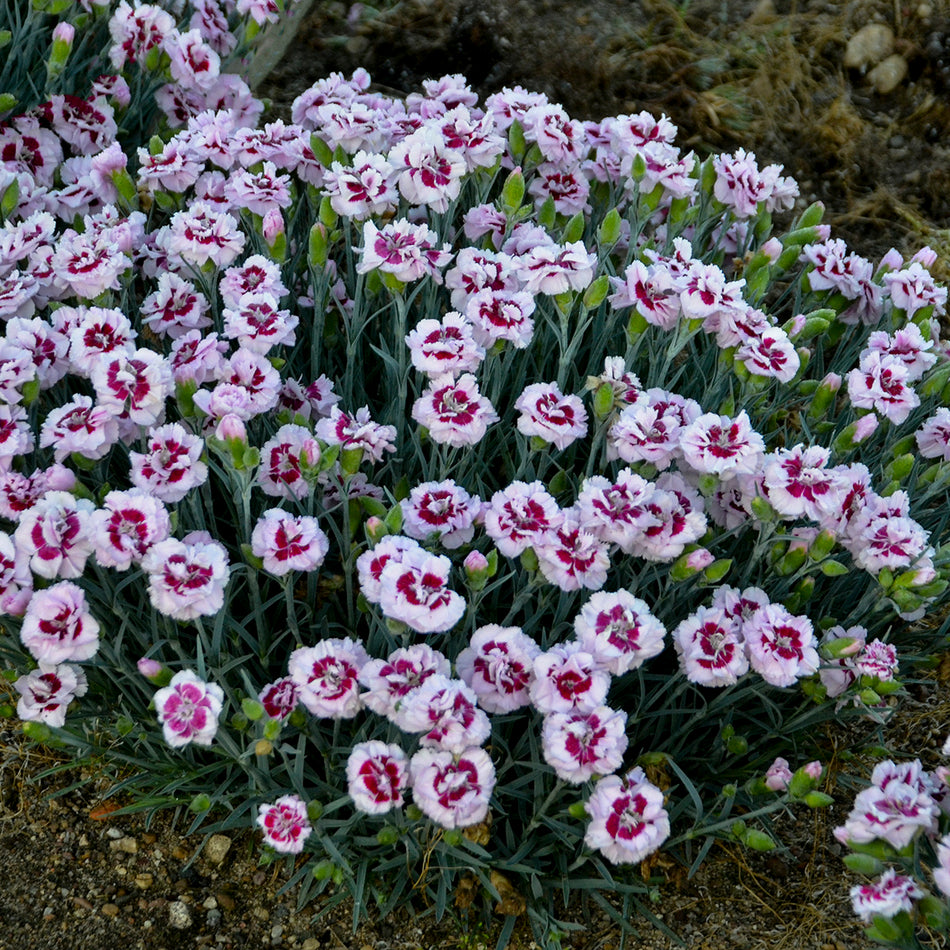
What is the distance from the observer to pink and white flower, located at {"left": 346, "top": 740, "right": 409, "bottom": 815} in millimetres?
1608

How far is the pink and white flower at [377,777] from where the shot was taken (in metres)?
1.61

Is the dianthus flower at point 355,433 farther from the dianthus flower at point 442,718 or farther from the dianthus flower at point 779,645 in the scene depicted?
the dianthus flower at point 779,645

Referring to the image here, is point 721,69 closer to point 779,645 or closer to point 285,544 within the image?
point 779,645

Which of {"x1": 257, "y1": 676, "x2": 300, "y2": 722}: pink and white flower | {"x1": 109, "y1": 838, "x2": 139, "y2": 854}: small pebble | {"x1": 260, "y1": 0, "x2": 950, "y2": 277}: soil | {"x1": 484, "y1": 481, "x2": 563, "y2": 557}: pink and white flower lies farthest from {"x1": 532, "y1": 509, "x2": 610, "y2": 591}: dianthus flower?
{"x1": 260, "y1": 0, "x2": 950, "y2": 277}: soil

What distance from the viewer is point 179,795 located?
6.93 feet

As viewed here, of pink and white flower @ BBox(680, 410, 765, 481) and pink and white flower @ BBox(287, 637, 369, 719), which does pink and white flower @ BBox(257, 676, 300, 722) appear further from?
pink and white flower @ BBox(680, 410, 765, 481)

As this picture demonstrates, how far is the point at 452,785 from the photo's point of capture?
1590 mm

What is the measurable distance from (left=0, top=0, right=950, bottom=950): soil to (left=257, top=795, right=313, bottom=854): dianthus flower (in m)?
0.41

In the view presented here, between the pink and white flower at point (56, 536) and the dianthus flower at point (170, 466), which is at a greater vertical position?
the dianthus flower at point (170, 466)

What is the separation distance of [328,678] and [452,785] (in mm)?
260

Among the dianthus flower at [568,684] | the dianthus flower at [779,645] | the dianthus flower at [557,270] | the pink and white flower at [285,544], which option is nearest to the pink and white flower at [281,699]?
the pink and white flower at [285,544]

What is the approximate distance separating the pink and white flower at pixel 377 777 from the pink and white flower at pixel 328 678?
0.25ft

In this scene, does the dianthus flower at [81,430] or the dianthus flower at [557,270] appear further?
the dianthus flower at [557,270]

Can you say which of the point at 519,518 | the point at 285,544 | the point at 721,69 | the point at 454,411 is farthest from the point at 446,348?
the point at 721,69
